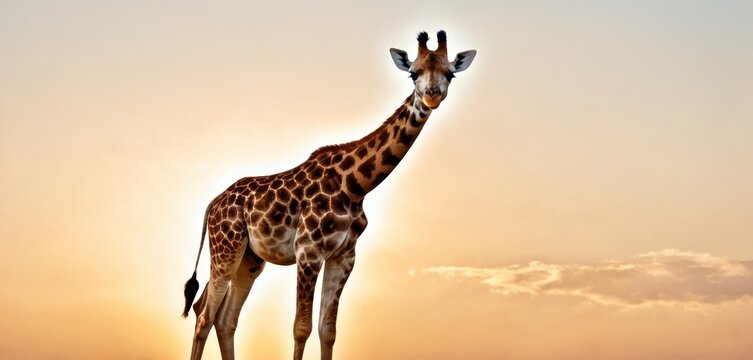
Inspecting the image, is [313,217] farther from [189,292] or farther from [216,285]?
[189,292]

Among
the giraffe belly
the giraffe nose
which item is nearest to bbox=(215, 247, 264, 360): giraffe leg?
the giraffe belly

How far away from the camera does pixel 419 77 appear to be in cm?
1670

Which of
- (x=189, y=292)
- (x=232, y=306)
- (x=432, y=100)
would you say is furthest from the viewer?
(x=189, y=292)

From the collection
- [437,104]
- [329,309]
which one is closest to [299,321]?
[329,309]

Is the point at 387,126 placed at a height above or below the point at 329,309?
above

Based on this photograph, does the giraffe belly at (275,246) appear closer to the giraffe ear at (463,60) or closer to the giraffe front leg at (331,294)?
the giraffe front leg at (331,294)

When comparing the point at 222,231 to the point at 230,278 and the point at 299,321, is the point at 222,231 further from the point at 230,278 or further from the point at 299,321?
the point at 299,321

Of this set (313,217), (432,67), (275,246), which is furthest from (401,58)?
(275,246)

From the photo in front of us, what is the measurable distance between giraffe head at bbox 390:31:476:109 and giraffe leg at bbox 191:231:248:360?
3.14m

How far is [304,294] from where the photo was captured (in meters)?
16.9

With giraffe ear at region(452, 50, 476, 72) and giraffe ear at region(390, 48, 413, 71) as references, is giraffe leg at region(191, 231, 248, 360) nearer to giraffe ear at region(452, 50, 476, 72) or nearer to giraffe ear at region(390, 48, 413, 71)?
giraffe ear at region(390, 48, 413, 71)

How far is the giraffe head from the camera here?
54.2 feet

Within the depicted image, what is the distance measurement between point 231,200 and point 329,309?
6.92 feet

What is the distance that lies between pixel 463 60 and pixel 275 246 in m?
3.33
